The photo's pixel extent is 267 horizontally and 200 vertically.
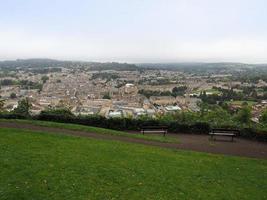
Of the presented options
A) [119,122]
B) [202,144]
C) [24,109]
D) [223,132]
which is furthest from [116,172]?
[24,109]

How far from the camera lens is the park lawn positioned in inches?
297

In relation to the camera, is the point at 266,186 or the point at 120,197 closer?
the point at 120,197

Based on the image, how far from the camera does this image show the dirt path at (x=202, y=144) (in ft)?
45.6

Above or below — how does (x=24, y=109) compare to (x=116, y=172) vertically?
below

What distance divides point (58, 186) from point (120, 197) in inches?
53.6

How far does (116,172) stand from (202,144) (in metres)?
6.99

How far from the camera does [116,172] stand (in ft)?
29.5

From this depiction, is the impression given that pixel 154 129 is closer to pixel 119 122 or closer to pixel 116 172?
pixel 119 122

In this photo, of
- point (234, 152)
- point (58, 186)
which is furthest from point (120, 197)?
point (234, 152)

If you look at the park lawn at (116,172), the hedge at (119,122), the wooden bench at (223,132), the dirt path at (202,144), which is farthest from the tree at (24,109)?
the wooden bench at (223,132)

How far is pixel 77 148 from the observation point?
11.5 metres

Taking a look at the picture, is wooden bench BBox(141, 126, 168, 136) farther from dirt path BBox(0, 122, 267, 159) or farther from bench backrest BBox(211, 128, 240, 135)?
bench backrest BBox(211, 128, 240, 135)

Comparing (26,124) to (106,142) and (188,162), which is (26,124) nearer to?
(106,142)

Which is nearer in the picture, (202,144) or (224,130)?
(202,144)
